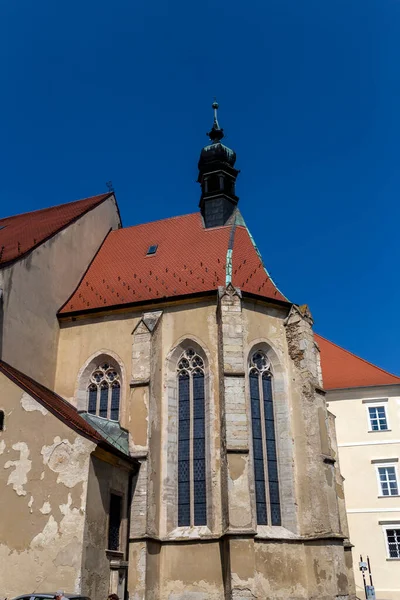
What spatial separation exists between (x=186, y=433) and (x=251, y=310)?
3.80m

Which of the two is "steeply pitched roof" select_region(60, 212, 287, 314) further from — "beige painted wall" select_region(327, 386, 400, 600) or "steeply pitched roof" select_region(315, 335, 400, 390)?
"beige painted wall" select_region(327, 386, 400, 600)

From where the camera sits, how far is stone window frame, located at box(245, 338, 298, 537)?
46.8 feet

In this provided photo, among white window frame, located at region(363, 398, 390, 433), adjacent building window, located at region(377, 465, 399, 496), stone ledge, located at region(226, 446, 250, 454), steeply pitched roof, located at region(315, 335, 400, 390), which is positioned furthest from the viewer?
steeply pitched roof, located at region(315, 335, 400, 390)

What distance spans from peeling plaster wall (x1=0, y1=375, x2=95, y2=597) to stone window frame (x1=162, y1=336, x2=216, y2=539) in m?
3.34

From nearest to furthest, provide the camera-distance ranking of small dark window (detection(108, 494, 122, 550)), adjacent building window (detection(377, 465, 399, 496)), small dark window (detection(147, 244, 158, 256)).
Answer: small dark window (detection(108, 494, 122, 550)), small dark window (detection(147, 244, 158, 256)), adjacent building window (detection(377, 465, 399, 496))

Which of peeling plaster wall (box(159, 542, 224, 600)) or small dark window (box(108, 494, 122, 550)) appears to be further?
peeling plaster wall (box(159, 542, 224, 600))

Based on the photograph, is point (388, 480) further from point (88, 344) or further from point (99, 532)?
point (99, 532)

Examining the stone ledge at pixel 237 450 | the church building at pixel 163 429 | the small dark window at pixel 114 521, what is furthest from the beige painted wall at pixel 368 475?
the small dark window at pixel 114 521

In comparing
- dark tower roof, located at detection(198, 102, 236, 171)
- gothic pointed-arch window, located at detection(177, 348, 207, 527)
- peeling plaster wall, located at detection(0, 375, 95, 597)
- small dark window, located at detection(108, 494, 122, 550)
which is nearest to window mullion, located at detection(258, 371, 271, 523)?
gothic pointed-arch window, located at detection(177, 348, 207, 527)

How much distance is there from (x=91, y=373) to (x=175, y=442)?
3.31m

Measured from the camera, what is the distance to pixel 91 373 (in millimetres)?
16609

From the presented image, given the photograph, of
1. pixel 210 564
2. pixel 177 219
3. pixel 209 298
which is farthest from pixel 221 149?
pixel 210 564

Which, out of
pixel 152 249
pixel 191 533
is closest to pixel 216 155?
pixel 152 249

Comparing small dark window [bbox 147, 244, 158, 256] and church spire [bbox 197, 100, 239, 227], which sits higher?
church spire [bbox 197, 100, 239, 227]
